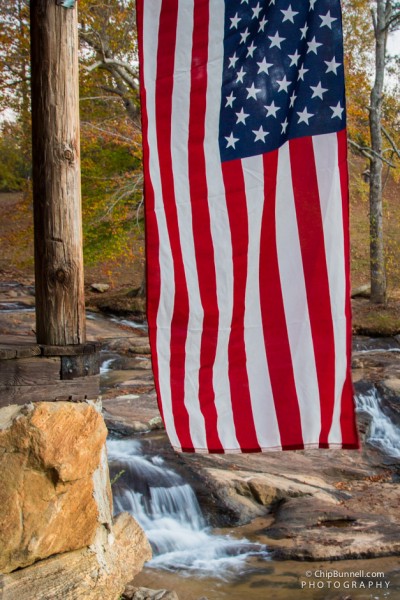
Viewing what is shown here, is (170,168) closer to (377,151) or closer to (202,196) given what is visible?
(202,196)

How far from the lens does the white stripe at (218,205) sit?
11.0ft

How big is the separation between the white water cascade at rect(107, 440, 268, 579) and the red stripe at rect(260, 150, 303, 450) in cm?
390

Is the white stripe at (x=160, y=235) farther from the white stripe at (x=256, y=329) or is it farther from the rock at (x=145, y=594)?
the rock at (x=145, y=594)

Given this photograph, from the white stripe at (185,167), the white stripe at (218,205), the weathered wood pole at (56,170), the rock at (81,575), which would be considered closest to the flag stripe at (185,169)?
the white stripe at (185,167)

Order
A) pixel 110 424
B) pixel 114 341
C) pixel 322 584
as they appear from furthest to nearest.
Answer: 1. pixel 114 341
2. pixel 110 424
3. pixel 322 584

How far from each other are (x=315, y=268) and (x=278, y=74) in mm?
932

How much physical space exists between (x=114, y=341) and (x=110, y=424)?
5.50m

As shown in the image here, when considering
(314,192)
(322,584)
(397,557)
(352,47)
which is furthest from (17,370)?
(352,47)

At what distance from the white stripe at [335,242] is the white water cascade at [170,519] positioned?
4135mm

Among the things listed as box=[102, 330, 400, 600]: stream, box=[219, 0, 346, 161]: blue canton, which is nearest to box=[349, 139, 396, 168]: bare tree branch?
box=[102, 330, 400, 600]: stream

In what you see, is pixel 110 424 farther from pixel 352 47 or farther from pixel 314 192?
pixel 352 47

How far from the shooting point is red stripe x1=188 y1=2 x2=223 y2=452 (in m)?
3.37

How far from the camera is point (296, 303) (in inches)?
130

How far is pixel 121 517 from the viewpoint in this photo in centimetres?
588
